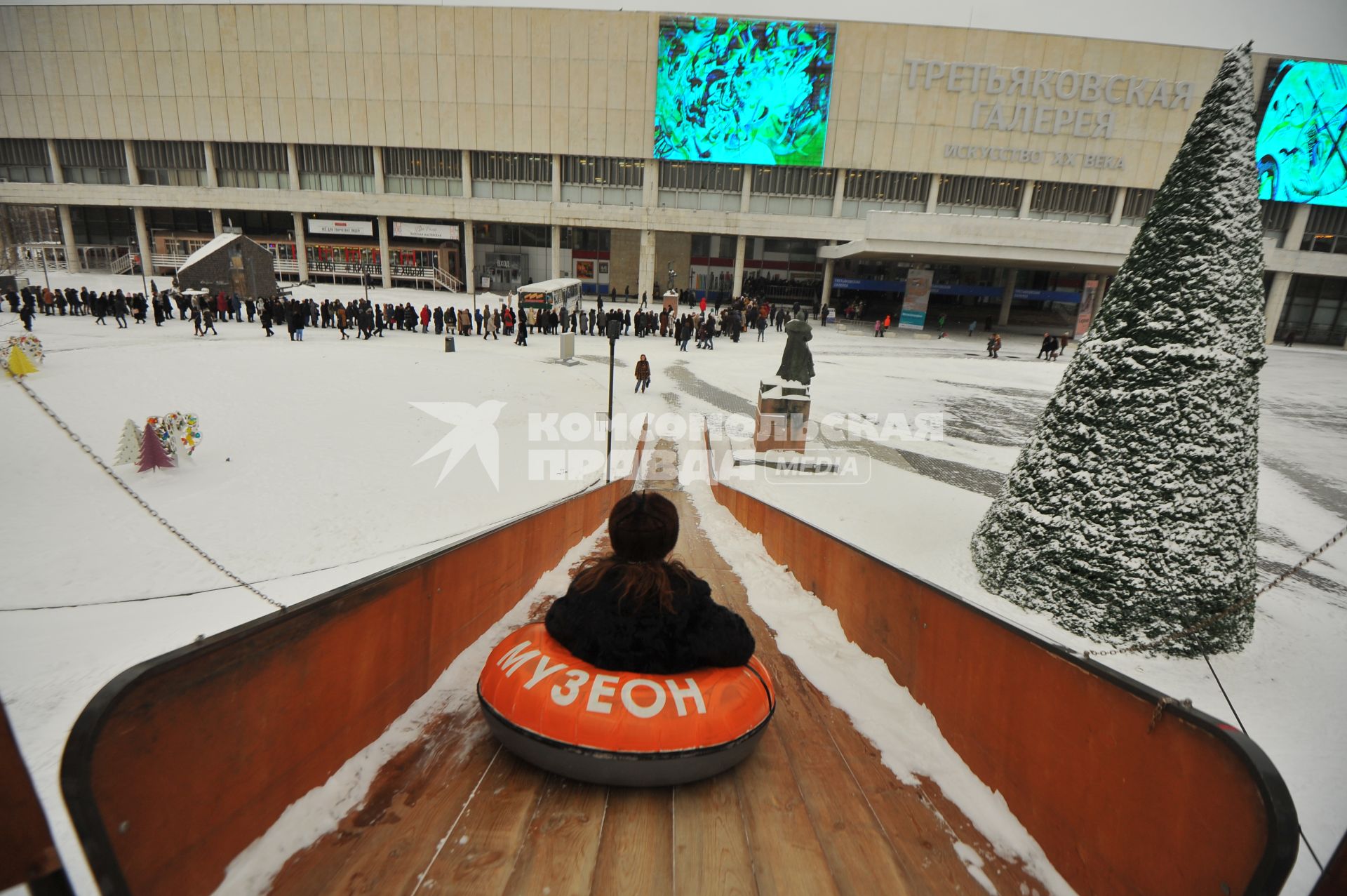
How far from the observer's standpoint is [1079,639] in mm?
5480

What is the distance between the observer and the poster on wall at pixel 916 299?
35.8 metres

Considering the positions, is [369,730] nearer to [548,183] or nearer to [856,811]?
[856,811]

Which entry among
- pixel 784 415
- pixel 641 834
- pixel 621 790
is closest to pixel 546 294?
pixel 784 415

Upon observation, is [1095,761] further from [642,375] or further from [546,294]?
[546,294]

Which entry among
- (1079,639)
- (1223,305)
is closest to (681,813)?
(1079,639)

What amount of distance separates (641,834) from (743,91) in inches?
1791

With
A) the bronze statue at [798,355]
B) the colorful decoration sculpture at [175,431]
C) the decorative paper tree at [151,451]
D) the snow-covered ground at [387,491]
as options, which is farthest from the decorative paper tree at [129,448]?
the bronze statue at [798,355]

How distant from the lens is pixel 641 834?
2.52 metres

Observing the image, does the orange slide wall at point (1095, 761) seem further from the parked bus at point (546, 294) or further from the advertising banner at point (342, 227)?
the advertising banner at point (342, 227)

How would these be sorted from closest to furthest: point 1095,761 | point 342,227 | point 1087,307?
point 1095,761, point 1087,307, point 342,227

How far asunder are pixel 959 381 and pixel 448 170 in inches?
1524

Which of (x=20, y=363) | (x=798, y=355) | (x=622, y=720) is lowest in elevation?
(x=20, y=363)

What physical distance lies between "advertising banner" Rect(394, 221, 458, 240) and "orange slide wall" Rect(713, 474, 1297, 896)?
4499cm

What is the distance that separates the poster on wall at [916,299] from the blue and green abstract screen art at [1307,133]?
24.8 meters
